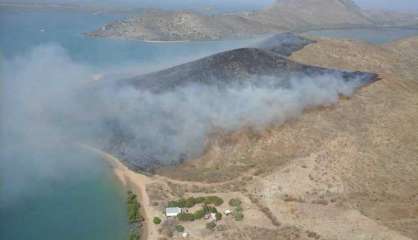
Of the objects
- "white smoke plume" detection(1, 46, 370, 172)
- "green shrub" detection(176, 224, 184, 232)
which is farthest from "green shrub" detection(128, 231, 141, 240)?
"white smoke plume" detection(1, 46, 370, 172)

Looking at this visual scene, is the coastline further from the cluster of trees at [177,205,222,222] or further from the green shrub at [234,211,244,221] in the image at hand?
the green shrub at [234,211,244,221]

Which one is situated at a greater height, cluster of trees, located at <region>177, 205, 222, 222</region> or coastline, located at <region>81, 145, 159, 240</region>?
cluster of trees, located at <region>177, 205, 222, 222</region>

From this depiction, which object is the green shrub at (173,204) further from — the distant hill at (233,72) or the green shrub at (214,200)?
the distant hill at (233,72)

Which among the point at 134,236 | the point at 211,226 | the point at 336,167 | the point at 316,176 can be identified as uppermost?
the point at 336,167

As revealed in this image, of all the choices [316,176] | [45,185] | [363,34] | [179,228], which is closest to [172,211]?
[179,228]

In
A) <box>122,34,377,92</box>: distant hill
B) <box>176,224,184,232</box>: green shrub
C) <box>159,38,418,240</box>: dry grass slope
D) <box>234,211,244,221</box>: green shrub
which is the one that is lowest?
<box>176,224,184,232</box>: green shrub

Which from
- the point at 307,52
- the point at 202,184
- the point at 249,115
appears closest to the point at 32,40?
the point at 307,52

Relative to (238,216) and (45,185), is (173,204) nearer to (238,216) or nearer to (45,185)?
(238,216)
